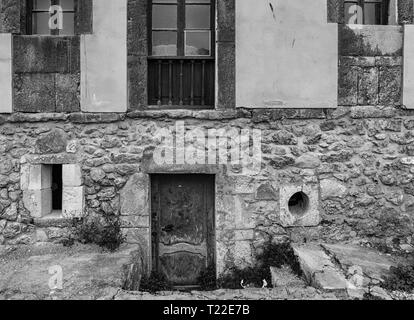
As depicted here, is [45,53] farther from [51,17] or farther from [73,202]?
[73,202]

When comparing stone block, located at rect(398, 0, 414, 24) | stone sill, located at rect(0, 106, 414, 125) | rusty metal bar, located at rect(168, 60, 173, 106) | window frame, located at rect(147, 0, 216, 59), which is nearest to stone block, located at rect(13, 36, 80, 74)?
stone sill, located at rect(0, 106, 414, 125)

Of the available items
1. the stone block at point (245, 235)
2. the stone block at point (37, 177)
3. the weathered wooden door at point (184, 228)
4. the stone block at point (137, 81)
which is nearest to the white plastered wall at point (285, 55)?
the stone block at point (137, 81)

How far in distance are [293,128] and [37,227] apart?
10.9 feet

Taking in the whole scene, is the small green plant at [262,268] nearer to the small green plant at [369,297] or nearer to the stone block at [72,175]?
the small green plant at [369,297]

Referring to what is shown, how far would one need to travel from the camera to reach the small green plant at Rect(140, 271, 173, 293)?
172 inches

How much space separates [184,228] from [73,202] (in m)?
1.39

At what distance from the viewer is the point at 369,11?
4707 mm

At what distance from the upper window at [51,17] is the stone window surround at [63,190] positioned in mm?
1649

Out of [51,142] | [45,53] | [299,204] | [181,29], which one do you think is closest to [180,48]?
[181,29]

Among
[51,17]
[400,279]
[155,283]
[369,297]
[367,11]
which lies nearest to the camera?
[369,297]

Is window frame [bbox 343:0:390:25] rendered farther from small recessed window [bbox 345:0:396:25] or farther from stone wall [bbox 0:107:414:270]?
stone wall [bbox 0:107:414:270]

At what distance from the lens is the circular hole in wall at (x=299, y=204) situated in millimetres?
4553

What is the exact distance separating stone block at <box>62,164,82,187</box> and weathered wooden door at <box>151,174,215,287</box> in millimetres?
976
